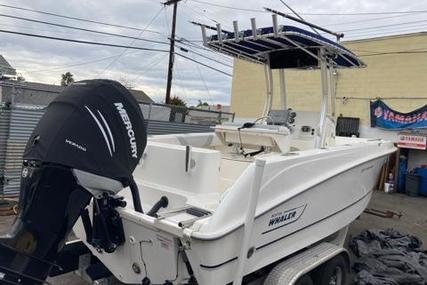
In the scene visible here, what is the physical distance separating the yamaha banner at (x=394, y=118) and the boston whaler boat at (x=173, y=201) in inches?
383

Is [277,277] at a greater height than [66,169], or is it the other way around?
[66,169]

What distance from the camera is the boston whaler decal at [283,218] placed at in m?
3.23

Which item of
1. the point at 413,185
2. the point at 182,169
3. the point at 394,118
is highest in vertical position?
the point at 394,118

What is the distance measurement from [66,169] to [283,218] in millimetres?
1794

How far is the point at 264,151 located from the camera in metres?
4.70

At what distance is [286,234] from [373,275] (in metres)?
1.60

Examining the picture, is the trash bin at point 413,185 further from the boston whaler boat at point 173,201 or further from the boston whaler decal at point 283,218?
the boston whaler decal at point 283,218

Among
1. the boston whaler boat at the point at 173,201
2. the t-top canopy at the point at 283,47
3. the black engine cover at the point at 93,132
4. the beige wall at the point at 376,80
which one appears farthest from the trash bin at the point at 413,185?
the black engine cover at the point at 93,132

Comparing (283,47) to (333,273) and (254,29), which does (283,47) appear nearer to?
(254,29)

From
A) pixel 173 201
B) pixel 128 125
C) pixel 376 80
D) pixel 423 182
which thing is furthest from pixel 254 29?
pixel 376 80

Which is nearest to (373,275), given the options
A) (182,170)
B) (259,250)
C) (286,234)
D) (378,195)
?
(286,234)

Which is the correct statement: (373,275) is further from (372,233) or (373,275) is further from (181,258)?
(181,258)

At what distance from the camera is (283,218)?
11.1 ft

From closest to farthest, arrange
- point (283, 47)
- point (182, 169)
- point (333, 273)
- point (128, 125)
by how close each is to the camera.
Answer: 1. point (128, 125)
2. point (182, 169)
3. point (333, 273)
4. point (283, 47)
